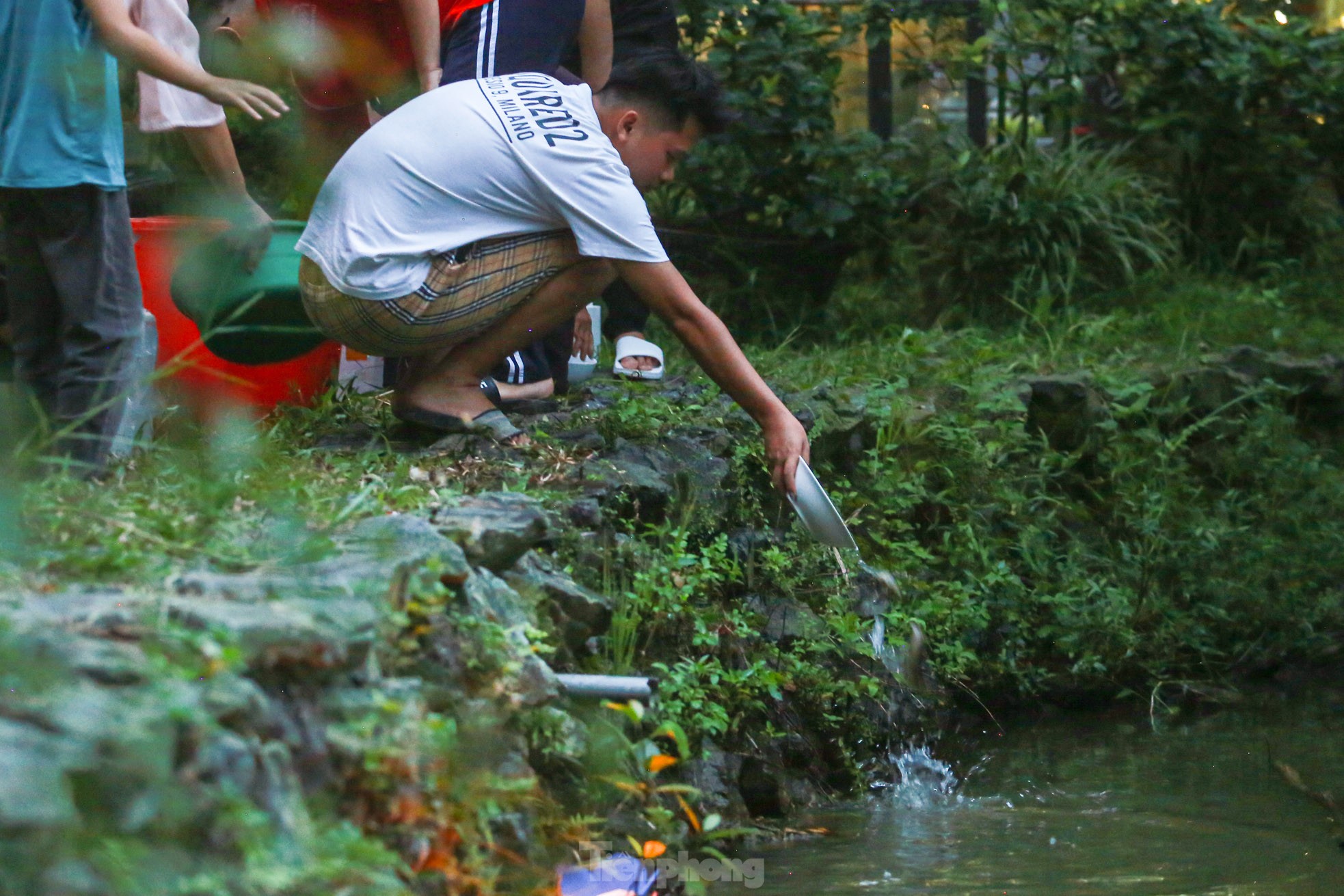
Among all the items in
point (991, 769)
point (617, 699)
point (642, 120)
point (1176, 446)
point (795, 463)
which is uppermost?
point (642, 120)

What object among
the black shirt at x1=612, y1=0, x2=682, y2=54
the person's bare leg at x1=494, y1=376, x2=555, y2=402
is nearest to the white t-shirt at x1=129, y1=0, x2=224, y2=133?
the person's bare leg at x1=494, y1=376, x2=555, y2=402

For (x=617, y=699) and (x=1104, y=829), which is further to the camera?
(x=1104, y=829)

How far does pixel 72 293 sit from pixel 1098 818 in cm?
238

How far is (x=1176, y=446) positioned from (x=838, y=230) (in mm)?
2080

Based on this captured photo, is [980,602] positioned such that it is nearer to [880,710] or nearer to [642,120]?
[880,710]

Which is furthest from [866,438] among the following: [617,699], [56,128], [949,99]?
[949,99]

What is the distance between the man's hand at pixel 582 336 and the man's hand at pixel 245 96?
1.83 metres

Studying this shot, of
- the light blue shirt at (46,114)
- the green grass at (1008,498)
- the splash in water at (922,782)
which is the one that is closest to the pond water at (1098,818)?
the splash in water at (922,782)

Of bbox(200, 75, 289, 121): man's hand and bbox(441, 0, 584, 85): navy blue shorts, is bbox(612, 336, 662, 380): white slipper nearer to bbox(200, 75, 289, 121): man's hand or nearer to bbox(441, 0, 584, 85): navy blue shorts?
bbox(441, 0, 584, 85): navy blue shorts

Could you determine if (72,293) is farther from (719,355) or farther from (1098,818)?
(1098,818)

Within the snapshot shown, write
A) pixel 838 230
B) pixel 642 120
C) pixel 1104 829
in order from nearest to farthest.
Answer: pixel 1104 829 < pixel 642 120 < pixel 838 230

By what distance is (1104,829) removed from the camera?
10.6 feet

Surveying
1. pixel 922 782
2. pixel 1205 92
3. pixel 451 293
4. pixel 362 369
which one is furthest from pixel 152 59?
pixel 1205 92

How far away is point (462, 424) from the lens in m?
3.46
